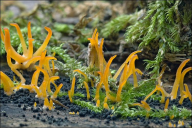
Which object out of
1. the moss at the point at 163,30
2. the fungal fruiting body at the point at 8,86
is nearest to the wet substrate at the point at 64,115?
the fungal fruiting body at the point at 8,86

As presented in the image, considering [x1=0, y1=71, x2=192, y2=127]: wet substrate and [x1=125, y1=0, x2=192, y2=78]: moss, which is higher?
[x1=125, y1=0, x2=192, y2=78]: moss

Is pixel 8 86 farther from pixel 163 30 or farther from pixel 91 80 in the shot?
pixel 163 30

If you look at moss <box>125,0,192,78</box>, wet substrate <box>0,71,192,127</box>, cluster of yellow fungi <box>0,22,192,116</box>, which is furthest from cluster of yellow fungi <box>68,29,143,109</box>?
moss <box>125,0,192,78</box>

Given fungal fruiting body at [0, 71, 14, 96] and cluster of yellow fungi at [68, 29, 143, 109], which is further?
fungal fruiting body at [0, 71, 14, 96]

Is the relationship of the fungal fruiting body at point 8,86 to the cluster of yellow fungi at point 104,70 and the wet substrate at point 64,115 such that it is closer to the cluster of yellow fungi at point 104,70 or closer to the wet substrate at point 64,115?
the wet substrate at point 64,115

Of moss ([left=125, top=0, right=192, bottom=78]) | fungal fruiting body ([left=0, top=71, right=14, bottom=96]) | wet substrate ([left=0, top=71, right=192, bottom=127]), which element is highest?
moss ([left=125, top=0, right=192, bottom=78])

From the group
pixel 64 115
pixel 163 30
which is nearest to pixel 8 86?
pixel 64 115

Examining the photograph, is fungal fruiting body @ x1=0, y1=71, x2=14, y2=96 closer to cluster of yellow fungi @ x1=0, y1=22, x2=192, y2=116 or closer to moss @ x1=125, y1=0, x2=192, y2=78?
cluster of yellow fungi @ x1=0, y1=22, x2=192, y2=116

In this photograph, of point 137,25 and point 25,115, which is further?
point 137,25

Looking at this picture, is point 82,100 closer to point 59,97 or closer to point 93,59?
point 59,97

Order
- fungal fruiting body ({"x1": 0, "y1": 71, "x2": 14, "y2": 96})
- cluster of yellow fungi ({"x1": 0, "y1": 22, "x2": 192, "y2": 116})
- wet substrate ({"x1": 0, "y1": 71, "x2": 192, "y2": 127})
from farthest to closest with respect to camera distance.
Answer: fungal fruiting body ({"x1": 0, "y1": 71, "x2": 14, "y2": 96}), cluster of yellow fungi ({"x1": 0, "y1": 22, "x2": 192, "y2": 116}), wet substrate ({"x1": 0, "y1": 71, "x2": 192, "y2": 127})

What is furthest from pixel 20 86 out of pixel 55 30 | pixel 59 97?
pixel 55 30
